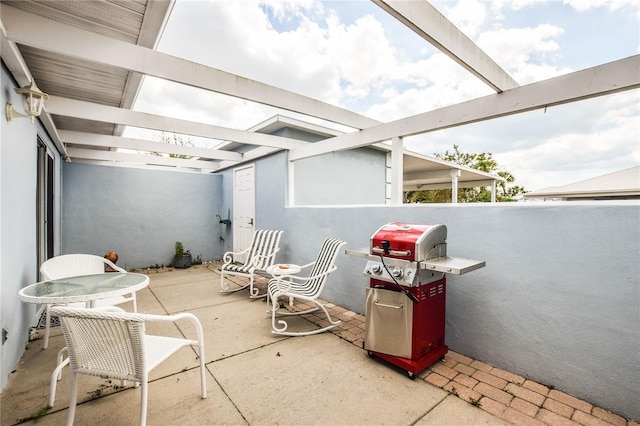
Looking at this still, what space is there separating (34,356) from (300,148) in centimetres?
442

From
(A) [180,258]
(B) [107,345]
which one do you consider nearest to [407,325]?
(B) [107,345]

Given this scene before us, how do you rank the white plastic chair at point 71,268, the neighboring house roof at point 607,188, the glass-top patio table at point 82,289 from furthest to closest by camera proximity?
the neighboring house roof at point 607,188, the white plastic chair at point 71,268, the glass-top patio table at point 82,289

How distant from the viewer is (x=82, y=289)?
222cm

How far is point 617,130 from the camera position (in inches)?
193

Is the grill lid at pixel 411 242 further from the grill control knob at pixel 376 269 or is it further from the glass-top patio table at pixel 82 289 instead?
the glass-top patio table at pixel 82 289

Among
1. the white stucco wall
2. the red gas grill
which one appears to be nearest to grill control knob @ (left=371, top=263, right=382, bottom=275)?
the red gas grill

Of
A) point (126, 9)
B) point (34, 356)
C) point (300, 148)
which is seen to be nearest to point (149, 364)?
point (34, 356)

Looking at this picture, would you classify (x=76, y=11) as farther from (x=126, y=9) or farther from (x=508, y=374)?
(x=508, y=374)

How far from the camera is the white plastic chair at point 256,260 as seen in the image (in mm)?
4703

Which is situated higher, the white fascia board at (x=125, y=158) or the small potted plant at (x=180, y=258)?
the white fascia board at (x=125, y=158)

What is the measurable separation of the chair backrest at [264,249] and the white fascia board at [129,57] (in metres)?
2.69

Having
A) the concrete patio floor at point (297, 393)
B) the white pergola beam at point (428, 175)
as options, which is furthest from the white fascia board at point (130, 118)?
the white pergola beam at point (428, 175)

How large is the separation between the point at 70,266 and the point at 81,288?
1325 mm

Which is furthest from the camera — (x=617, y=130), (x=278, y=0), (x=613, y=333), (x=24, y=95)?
(x=617, y=130)
